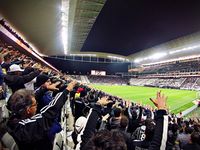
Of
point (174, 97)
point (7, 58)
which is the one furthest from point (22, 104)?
point (174, 97)

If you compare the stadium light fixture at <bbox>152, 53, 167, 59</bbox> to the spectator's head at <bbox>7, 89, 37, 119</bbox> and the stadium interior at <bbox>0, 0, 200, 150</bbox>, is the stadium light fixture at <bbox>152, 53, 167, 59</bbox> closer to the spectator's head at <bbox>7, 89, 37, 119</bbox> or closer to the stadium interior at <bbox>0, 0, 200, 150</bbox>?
the stadium interior at <bbox>0, 0, 200, 150</bbox>

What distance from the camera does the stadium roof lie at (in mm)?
12797

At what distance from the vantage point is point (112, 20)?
1037 inches

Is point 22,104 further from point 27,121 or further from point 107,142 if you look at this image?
point 107,142

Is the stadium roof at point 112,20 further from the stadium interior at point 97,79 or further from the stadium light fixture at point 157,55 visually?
the stadium light fixture at point 157,55

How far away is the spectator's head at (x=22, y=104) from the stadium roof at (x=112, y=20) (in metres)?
8.74

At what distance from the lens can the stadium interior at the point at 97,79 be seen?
2064mm

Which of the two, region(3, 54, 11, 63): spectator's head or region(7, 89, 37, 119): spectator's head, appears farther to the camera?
region(3, 54, 11, 63): spectator's head

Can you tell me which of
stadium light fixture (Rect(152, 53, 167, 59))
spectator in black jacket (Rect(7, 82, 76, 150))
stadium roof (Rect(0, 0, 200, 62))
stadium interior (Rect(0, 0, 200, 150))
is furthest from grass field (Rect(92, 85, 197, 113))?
stadium light fixture (Rect(152, 53, 167, 59))

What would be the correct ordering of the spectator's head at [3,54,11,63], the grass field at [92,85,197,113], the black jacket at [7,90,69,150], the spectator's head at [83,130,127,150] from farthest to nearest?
Result: the grass field at [92,85,197,113] → the spectator's head at [3,54,11,63] → the black jacket at [7,90,69,150] → the spectator's head at [83,130,127,150]

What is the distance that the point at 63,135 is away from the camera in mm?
3338

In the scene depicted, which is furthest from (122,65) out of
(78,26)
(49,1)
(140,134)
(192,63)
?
(140,134)

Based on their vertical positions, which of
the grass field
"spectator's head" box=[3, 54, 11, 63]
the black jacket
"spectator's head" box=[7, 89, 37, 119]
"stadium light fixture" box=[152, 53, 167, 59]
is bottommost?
the grass field

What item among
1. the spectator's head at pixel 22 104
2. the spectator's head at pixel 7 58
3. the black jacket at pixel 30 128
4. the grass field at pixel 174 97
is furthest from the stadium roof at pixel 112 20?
the black jacket at pixel 30 128
